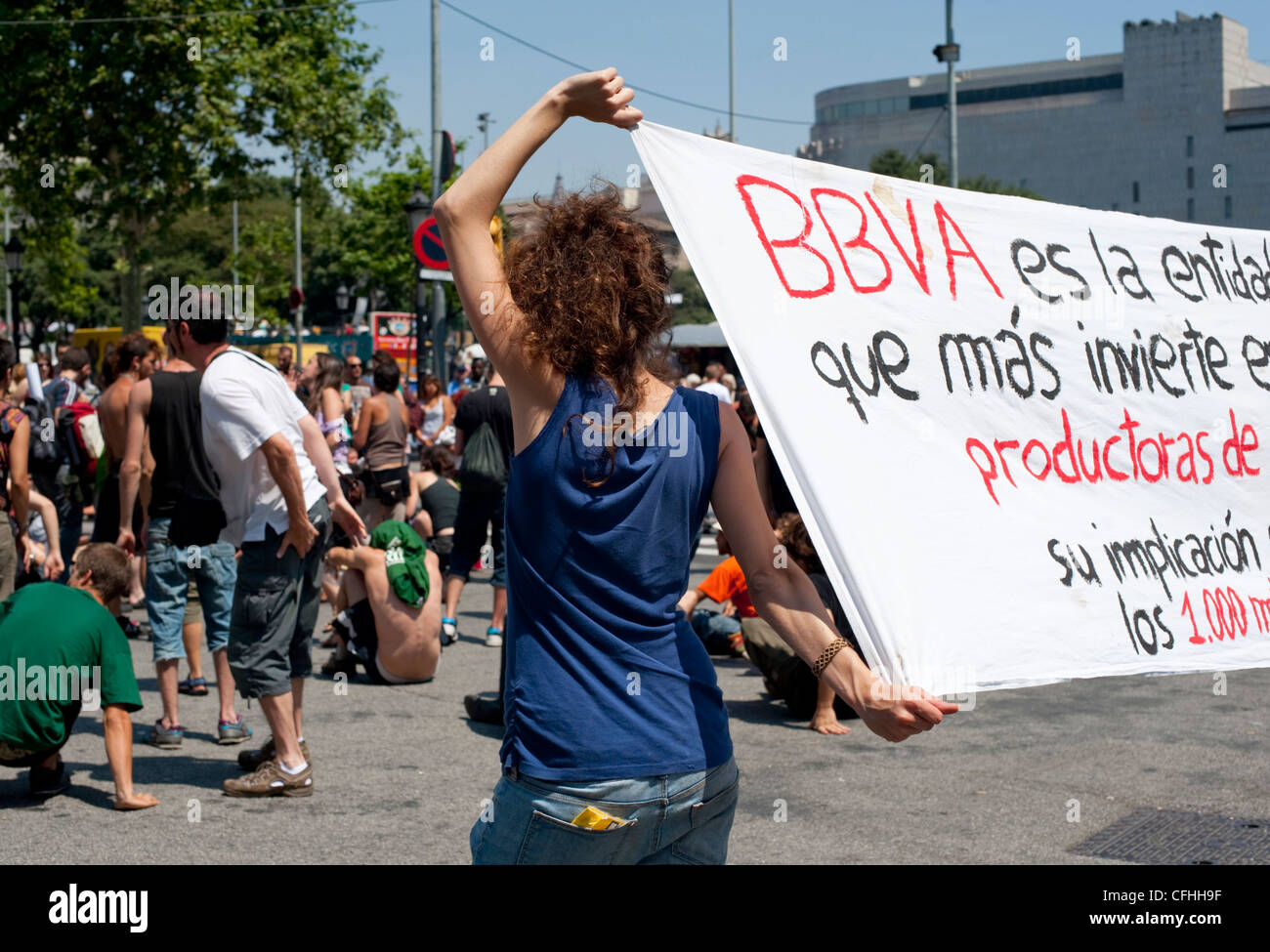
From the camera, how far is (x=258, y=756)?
5.93 metres

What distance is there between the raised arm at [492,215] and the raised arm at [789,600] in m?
0.35

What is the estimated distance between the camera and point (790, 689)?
23.4ft

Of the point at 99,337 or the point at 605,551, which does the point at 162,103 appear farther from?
the point at 605,551

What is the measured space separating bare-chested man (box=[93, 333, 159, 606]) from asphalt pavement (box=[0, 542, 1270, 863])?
143 cm

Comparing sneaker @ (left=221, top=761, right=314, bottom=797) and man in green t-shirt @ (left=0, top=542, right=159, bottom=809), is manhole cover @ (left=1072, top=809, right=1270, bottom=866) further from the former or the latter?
man in green t-shirt @ (left=0, top=542, right=159, bottom=809)

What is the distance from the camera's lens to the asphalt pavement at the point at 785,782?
16.5ft

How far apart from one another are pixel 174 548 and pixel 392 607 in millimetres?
1526

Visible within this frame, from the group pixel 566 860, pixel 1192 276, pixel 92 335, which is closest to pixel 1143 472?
pixel 1192 276

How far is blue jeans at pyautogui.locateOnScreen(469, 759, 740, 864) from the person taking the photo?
223cm

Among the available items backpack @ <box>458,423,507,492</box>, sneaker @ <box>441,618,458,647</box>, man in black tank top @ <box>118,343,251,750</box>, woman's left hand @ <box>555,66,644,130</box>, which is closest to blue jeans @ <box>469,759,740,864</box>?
woman's left hand @ <box>555,66,644,130</box>

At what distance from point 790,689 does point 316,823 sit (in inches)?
110

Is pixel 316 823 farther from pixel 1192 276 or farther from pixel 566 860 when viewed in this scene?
pixel 1192 276

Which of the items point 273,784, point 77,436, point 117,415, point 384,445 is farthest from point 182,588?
point 77,436

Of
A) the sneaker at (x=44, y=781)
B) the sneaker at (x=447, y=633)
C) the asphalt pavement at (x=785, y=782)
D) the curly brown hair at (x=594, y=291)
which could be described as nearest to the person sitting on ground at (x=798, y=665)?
the asphalt pavement at (x=785, y=782)
